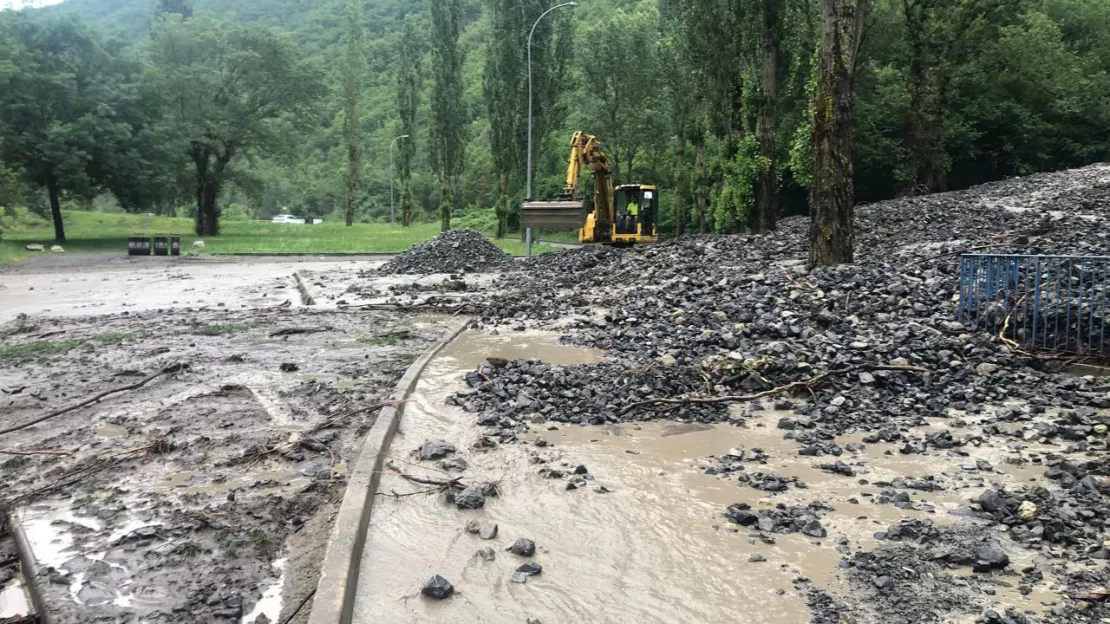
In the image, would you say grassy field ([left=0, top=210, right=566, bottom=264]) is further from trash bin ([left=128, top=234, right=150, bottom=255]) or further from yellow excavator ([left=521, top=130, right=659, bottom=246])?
yellow excavator ([left=521, top=130, right=659, bottom=246])

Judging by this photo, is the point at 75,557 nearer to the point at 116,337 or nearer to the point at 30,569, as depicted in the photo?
the point at 30,569

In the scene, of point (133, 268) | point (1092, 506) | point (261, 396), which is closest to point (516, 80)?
point (133, 268)

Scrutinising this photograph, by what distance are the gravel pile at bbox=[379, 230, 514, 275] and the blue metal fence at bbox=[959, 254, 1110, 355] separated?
697 inches

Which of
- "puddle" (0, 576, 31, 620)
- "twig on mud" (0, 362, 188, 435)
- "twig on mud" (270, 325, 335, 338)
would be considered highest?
"twig on mud" (270, 325, 335, 338)

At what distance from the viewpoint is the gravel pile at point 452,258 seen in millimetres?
24750

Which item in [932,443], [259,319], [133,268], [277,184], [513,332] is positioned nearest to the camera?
[932,443]

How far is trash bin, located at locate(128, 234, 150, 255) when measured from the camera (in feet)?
111

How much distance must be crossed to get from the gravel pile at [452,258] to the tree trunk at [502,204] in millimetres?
16393

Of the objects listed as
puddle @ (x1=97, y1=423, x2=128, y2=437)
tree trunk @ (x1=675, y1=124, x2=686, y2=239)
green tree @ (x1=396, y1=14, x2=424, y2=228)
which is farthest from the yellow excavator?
green tree @ (x1=396, y1=14, x2=424, y2=228)

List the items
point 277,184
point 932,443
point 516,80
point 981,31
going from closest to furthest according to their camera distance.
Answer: point 932,443 < point 981,31 < point 516,80 < point 277,184

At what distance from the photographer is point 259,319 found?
45.8ft

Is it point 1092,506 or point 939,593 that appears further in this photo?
point 1092,506

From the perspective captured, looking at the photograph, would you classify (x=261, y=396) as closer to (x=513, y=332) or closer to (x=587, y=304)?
(x=513, y=332)

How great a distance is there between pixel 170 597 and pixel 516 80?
3816 centimetres
